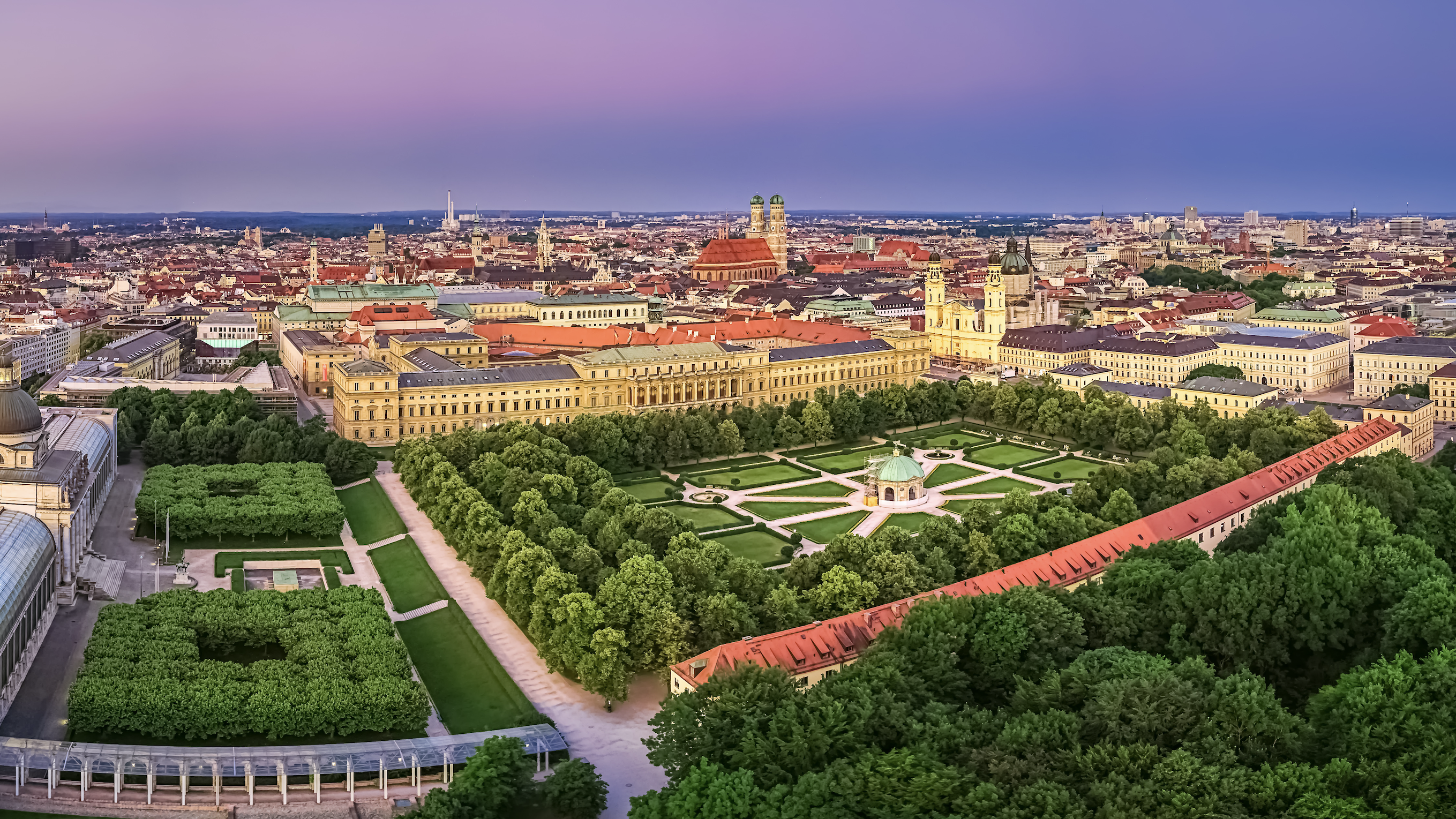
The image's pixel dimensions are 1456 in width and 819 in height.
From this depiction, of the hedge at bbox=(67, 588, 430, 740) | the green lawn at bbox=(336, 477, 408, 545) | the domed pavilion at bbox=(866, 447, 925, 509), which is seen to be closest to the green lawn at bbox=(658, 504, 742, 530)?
the domed pavilion at bbox=(866, 447, 925, 509)

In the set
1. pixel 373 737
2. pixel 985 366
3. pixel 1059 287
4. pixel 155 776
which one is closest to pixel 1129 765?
pixel 373 737

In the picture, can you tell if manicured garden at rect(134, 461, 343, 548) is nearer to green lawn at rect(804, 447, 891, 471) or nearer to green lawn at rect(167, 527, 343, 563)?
green lawn at rect(167, 527, 343, 563)

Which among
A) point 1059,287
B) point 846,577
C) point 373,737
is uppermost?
point 1059,287

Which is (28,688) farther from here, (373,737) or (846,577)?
(846,577)

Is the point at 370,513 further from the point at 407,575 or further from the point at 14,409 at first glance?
the point at 14,409

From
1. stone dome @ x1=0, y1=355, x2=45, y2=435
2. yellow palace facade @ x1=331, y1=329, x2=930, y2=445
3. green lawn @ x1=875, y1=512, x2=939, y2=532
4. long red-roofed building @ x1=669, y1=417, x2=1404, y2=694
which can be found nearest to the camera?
long red-roofed building @ x1=669, y1=417, x2=1404, y2=694
